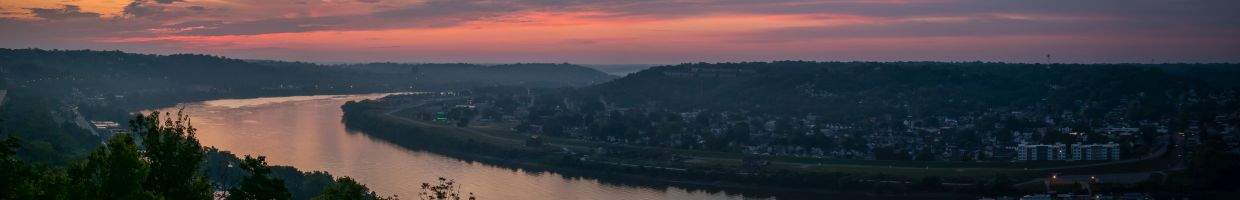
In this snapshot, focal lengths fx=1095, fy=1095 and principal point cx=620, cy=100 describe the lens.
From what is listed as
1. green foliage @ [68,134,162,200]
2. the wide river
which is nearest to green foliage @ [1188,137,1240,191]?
the wide river

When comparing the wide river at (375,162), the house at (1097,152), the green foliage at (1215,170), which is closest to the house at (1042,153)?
the house at (1097,152)

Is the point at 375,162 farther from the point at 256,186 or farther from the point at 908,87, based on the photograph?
the point at 908,87

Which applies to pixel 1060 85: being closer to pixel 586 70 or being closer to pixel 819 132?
pixel 819 132

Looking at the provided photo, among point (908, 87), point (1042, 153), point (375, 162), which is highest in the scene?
point (908, 87)

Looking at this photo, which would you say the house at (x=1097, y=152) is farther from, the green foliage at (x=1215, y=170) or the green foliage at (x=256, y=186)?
the green foliage at (x=256, y=186)

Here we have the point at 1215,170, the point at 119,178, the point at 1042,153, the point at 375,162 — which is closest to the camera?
the point at 119,178

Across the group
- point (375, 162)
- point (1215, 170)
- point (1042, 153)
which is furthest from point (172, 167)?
point (1042, 153)

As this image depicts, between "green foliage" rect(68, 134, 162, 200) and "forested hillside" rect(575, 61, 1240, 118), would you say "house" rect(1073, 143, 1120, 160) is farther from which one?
"green foliage" rect(68, 134, 162, 200)

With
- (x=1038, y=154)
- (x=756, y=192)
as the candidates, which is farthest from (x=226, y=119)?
(x=1038, y=154)
